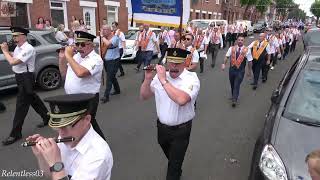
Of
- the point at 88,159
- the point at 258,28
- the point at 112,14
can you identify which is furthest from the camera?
the point at 258,28

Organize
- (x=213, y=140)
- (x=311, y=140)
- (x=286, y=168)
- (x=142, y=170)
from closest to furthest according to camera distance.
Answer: (x=286, y=168) < (x=311, y=140) < (x=142, y=170) < (x=213, y=140)

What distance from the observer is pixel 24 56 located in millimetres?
5652

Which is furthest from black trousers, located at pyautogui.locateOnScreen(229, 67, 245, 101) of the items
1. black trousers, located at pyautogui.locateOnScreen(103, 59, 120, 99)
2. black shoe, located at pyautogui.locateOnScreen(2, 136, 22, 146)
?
black shoe, located at pyautogui.locateOnScreen(2, 136, 22, 146)

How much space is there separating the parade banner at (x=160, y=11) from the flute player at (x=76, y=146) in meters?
3.31

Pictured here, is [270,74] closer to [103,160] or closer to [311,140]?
[311,140]

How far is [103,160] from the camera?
2.28 m

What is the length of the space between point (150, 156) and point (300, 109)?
2.29 meters

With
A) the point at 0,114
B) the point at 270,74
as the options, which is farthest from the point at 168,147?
the point at 270,74

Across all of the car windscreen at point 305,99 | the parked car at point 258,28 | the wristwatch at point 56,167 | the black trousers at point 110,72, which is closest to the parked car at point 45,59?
the black trousers at point 110,72

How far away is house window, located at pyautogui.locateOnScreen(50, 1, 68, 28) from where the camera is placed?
1873cm

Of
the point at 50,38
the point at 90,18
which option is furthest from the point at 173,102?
the point at 90,18

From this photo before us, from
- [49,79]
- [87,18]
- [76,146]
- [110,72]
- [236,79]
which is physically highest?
[87,18]

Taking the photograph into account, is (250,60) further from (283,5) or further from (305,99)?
(283,5)

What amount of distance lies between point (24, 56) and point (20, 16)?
12400 mm
